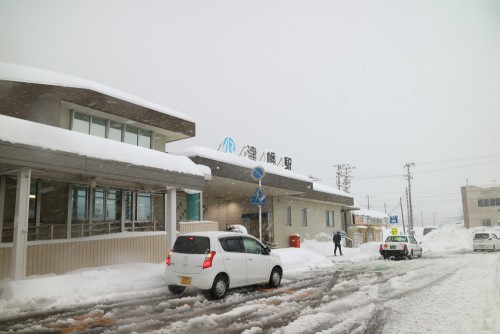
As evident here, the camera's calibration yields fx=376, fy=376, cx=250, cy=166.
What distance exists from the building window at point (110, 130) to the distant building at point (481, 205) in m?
64.5

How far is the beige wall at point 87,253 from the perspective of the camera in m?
11.4

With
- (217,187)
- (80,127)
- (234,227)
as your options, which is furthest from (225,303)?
(217,187)

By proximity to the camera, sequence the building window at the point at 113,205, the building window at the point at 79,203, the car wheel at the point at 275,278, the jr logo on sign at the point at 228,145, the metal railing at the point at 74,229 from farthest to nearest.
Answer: the jr logo on sign at the point at 228,145
the building window at the point at 113,205
the building window at the point at 79,203
the metal railing at the point at 74,229
the car wheel at the point at 275,278

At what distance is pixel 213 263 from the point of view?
381 inches

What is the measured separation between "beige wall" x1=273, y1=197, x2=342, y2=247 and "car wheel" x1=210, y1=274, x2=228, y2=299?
701 inches

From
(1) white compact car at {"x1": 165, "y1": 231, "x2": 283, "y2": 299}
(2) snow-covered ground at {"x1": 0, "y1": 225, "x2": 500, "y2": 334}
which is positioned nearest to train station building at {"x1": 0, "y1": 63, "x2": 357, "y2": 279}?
(2) snow-covered ground at {"x1": 0, "y1": 225, "x2": 500, "y2": 334}

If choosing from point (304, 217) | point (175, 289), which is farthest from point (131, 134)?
point (304, 217)

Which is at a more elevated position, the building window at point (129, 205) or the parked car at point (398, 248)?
the building window at point (129, 205)

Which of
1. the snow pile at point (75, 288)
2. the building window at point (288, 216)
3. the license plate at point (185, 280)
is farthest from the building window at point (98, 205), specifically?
the building window at point (288, 216)

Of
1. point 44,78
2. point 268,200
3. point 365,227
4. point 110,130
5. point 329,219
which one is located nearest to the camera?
point 44,78

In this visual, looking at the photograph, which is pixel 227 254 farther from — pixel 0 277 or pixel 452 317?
pixel 0 277

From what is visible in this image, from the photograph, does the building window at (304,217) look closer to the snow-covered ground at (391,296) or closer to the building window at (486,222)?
the snow-covered ground at (391,296)

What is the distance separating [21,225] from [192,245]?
447cm

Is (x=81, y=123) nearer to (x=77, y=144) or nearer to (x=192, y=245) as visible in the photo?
(x=77, y=144)
